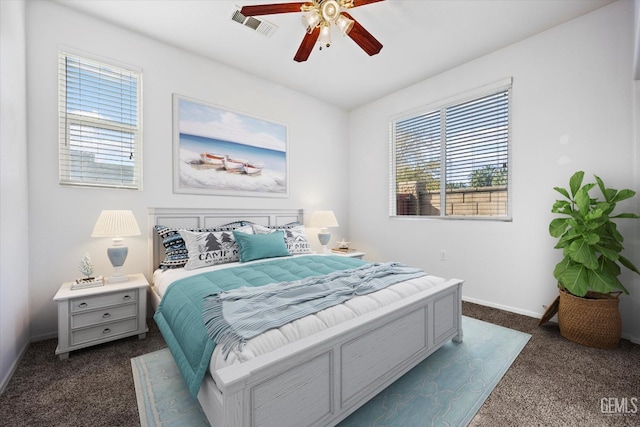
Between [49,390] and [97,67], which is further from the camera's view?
[97,67]

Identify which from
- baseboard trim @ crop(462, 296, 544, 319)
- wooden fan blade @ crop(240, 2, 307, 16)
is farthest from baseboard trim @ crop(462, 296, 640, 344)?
wooden fan blade @ crop(240, 2, 307, 16)

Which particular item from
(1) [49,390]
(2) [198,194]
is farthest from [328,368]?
(2) [198,194]

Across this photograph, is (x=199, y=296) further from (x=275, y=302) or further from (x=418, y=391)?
(x=418, y=391)

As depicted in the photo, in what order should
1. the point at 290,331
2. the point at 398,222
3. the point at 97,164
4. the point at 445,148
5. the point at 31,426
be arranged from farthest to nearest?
the point at 398,222
the point at 445,148
the point at 97,164
the point at 31,426
the point at 290,331

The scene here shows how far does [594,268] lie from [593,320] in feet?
1.58

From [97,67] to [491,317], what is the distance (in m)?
4.72

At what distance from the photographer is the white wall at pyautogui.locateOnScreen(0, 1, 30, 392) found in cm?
175

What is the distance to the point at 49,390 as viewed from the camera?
1.70 m

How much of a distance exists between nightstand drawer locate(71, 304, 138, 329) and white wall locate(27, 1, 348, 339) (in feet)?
1.84

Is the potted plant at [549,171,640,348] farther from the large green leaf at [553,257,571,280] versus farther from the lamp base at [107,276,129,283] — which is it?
the lamp base at [107,276,129,283]

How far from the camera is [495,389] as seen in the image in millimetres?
1719

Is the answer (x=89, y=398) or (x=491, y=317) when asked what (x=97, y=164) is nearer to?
(x=89, y=398)

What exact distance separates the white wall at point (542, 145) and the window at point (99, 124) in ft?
11.6

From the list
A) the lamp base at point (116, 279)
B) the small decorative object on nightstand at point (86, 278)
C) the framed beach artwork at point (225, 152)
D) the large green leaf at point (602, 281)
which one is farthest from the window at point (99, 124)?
the large green leaf at point (602, 281)
